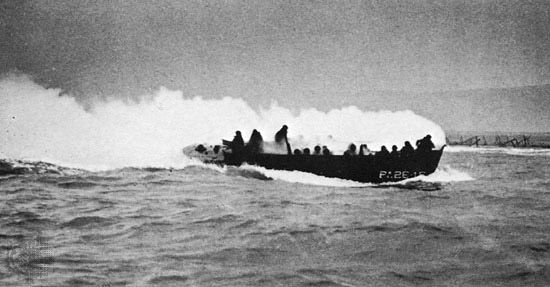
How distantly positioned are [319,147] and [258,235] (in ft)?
51.6

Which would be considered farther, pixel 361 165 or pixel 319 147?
pixel 319 147

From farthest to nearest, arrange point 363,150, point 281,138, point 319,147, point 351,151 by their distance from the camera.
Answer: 1. point 281,138
2. point 319,147
3. point 363,150
4. point 351,151

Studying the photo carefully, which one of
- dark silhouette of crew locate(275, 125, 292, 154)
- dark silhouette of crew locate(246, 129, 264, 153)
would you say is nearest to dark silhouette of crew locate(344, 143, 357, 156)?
dark silhouette of crew locate(275, 125, 292, 154)

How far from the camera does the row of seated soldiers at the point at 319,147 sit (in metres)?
26.6

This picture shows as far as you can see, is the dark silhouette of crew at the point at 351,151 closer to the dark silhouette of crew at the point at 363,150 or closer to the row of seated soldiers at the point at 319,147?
the row of seated soldiers at the point at 319,147

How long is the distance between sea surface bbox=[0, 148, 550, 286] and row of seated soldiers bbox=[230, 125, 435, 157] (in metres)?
3.76

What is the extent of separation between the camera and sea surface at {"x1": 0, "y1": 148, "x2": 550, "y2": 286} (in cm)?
938

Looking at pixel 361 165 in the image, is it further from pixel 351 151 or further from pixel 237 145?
pixel 237 145

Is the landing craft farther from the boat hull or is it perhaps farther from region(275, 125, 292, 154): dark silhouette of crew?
region(275, 125, 292, 154): dark silhouette of crew

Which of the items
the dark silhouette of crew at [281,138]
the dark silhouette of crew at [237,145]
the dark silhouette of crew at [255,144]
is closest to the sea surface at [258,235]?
the dark silhouette of crew at [255,144]

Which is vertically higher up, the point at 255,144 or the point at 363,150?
the point at 255,144

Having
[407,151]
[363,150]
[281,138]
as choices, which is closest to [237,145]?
[281,138]

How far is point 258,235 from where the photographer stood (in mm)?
12688

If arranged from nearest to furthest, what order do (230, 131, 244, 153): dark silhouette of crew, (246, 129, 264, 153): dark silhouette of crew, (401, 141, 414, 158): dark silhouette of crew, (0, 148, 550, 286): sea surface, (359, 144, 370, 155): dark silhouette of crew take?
(0, 148, 550, 286): sea surface → (401, 141, 414, 158): dark silhouette of crew → (359, 144, 370, 155): dark silhouette of crew → (246, 129, 264, 153): dark silhouette of crew → (230, 131, 244, 153): dark silhouette of crew
